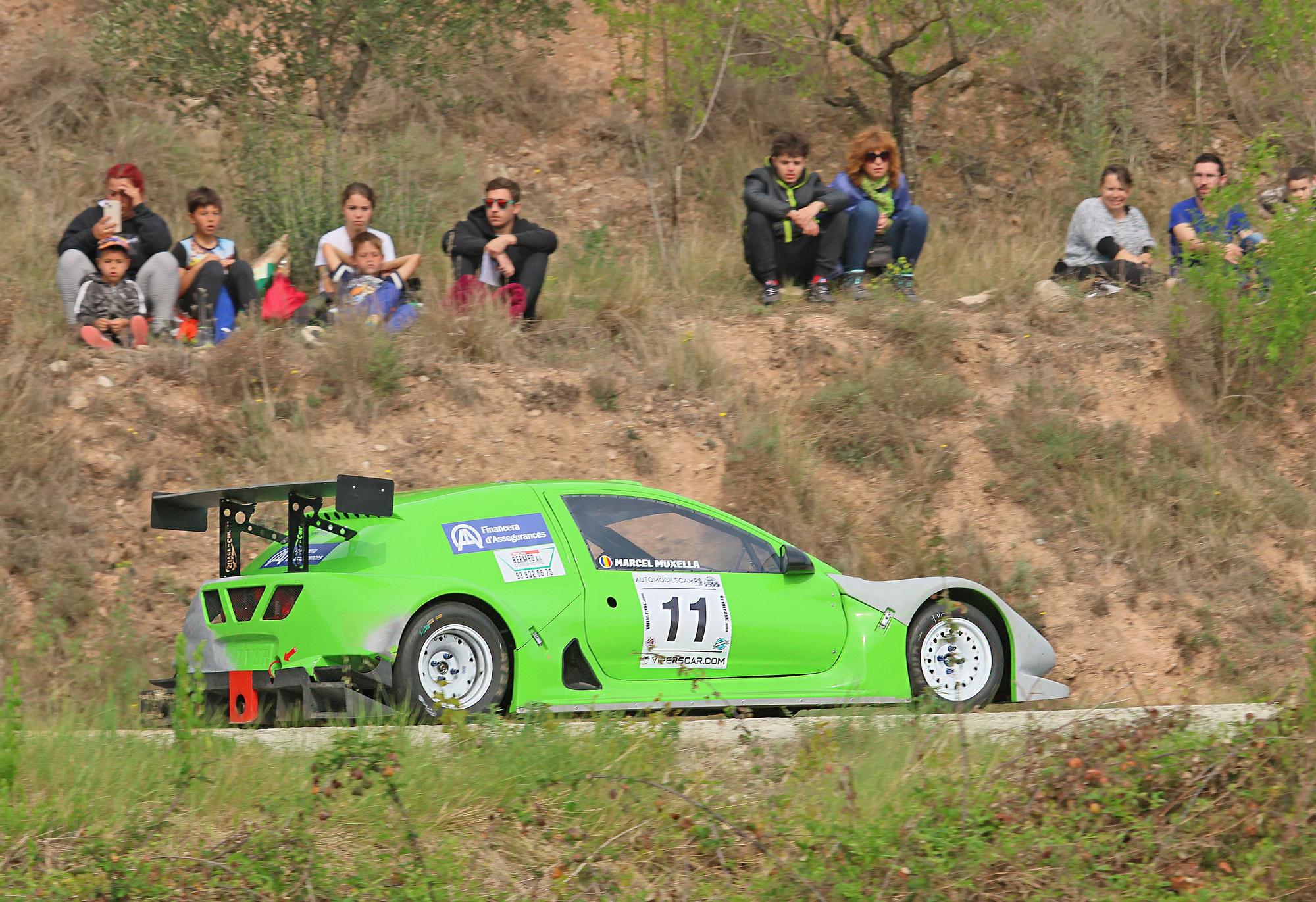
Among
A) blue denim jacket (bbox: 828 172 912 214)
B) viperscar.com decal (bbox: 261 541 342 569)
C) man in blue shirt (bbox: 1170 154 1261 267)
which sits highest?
blue denim jacket (bbox: 828 172 912 214)

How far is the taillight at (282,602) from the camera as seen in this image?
8188mm

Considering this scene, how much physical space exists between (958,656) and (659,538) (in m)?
1.91

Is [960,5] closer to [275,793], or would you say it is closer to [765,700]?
[765,700]

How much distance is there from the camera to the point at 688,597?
890cm

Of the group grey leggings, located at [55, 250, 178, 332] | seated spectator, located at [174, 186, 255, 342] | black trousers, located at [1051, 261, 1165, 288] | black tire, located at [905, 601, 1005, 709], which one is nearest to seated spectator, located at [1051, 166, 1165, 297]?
black trousers, located at [1051, 261, 1165, 288]

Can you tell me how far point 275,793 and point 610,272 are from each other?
31.3 feet

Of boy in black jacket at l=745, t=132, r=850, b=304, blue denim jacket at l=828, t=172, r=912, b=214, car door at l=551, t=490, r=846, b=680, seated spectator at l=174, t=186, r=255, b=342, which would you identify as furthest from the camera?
blue denim jacket at l=828, t=172, r=912, b=214

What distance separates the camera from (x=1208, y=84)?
19.4m

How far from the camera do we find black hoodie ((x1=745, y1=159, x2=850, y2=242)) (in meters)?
13.8

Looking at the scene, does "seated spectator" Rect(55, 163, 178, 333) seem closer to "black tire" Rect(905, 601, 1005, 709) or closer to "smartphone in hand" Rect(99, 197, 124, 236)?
"smartphone in hand" Rect(99, 197, 124, 236)

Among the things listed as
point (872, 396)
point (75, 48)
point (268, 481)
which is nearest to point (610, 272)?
point (872, 396)

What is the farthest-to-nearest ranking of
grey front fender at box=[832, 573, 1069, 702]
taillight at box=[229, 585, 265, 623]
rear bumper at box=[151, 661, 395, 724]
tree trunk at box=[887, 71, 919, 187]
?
tree trunk at box=[887, 71, 919, 187]
grey front fender at box=[832, 573, 1069, 702]
taillight at box=[229, 585, 265, 623]
rear bumper at box=[151, 661, 395, 724]

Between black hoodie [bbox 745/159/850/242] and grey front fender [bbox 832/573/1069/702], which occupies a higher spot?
black hoodie [bbox 745/159/850/242]

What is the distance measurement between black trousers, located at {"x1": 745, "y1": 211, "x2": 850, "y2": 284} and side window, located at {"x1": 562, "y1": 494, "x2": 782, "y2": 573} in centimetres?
529
